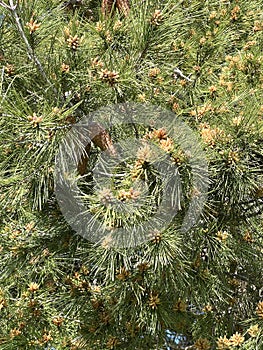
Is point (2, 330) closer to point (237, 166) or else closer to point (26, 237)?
point (26, 237)

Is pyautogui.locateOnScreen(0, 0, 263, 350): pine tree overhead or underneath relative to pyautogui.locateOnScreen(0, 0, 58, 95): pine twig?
underneath

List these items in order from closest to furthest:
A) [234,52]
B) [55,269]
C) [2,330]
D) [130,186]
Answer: [130,186] < [55,269] < [2,330] < [234,52]

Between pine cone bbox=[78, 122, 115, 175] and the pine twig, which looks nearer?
the pine twig

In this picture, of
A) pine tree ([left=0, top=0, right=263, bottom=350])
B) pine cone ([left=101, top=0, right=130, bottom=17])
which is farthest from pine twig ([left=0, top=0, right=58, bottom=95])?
pine cone ([left=101, top=0, right=130, bottom=17])

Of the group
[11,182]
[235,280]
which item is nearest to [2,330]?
[11,182]

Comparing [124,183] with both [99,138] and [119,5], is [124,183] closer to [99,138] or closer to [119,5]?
[99,138]

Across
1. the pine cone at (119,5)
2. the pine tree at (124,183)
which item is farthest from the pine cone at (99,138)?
the pine cone at (119,5)

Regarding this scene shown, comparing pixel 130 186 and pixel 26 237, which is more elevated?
pixel 130 186

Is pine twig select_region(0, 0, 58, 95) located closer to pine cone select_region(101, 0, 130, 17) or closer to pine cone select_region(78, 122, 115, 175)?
pine cone select_region(78, 122, 115, 175)

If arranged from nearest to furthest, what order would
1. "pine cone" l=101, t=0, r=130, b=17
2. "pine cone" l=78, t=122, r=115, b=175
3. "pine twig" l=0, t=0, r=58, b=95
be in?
"pine twig" l=0, t=0, r=58, b=95 → "pine cone" l=78, t=122, r=115, b=175 → "pine cone" l=101, t=0, r=130, b=17
